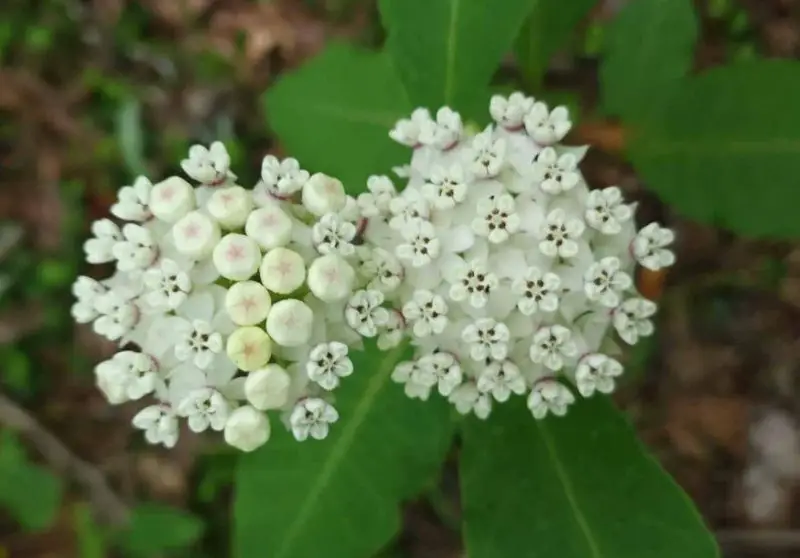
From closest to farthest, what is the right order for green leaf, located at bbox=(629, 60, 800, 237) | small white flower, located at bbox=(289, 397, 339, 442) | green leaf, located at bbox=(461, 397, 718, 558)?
small white flower, located at bbox=(289, 397, 339, 442) → green leaf, located at bbox=(461, 397, 718, 558) → green leaf, located at bbox=(629, 60, 800, 237)

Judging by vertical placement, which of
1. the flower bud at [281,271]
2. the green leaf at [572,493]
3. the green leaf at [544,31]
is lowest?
the green leaf at [572,493]

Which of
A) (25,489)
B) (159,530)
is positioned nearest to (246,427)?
(159,530)

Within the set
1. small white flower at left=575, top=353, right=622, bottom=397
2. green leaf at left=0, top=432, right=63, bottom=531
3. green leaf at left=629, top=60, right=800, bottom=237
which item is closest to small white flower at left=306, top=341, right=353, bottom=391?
small white flower at left=575, top=353, right=622, bottom=397

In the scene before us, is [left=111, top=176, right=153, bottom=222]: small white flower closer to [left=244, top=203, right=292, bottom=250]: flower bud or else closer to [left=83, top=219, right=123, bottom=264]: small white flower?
[left=83, top=219, right=123, bottom=264]: small white flower

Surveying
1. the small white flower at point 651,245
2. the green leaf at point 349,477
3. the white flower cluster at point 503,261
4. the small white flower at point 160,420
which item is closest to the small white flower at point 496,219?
the white flower cluster at point 503,261

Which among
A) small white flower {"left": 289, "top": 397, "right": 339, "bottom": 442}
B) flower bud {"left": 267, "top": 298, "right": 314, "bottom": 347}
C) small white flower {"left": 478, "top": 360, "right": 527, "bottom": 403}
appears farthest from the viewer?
small white flower {"left": 478, "top": 360, "right": 527, "bottom": 403}

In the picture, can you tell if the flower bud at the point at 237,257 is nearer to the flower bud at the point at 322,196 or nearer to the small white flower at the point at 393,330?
the flower bud at the point at 322,196

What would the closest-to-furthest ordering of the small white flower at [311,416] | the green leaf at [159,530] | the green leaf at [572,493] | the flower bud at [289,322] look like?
1. the flower bud at [289,322]
2. the small white flower at [311,416]
3. the green leaf at [572,493]
4. the green leaf at [159,530]
